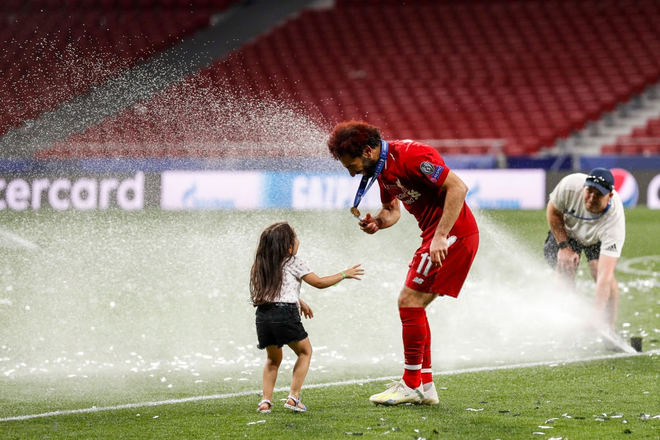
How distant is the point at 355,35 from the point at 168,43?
5.22 m

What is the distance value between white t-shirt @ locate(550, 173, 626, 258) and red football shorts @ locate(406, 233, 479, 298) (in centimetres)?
229

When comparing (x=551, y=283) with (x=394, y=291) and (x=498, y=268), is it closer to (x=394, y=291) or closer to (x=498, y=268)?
(x=498, y=268)

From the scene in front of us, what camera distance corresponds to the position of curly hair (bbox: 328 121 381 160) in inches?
220

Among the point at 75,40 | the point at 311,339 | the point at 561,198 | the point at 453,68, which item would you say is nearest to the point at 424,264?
the point at 561,198

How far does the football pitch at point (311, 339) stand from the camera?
5.43 metres

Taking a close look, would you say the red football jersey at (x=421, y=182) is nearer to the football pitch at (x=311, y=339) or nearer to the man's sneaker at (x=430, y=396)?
the man's sneaker at (x=430, y=396)

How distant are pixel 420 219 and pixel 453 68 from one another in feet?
60.8

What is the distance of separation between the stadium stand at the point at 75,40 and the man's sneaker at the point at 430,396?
20.1 metres

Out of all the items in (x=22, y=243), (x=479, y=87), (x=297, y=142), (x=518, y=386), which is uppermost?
(x=479, y=87)

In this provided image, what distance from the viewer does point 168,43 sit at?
26172 millimetres

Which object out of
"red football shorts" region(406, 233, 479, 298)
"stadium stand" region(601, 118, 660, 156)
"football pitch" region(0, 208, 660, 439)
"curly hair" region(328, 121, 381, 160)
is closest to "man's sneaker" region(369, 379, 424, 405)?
"football pitch" region(0, 208, 660, 439)

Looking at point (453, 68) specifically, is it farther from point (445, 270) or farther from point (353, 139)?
point (353, 139)

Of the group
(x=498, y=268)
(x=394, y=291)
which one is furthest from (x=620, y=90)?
(x=394, y=291)

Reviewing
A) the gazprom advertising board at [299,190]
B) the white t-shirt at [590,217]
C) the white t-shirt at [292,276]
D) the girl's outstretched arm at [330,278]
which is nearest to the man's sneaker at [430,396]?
the girl's outstretched arm at [330,278]
